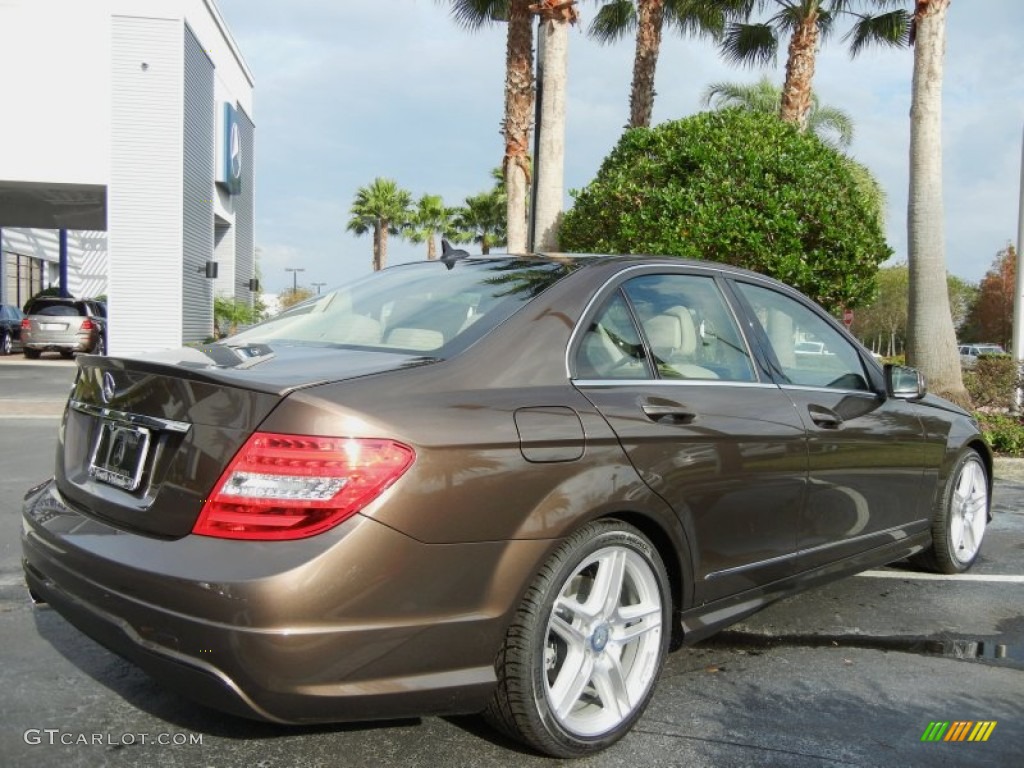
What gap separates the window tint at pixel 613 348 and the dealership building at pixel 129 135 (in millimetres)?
20425

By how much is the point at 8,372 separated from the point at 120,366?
1891 centimetres

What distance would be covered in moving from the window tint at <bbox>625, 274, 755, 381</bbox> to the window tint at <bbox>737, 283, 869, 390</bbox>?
0.23 metres

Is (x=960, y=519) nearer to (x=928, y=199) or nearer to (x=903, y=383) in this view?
(x=903, y=383)

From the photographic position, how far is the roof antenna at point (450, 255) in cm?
375

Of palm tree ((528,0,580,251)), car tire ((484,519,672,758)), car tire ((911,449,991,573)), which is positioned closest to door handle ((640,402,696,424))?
car tire ((484,519,672,758))

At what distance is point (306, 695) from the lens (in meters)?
2.21

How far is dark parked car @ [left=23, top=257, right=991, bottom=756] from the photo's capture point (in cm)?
223

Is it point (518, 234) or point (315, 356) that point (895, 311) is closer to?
point (518, 234)

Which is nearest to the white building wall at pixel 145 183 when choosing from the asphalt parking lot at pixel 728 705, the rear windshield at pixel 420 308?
the asphalt parking lot at pixel 728 705

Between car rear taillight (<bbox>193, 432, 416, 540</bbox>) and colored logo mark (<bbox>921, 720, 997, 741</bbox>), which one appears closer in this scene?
car rear taillight (<bbox>193, 432, 416, 540</bbox>)

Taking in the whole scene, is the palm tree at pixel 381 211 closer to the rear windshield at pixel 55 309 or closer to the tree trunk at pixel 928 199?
the rear windshield at pixel 55 309

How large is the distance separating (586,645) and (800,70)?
575 inches

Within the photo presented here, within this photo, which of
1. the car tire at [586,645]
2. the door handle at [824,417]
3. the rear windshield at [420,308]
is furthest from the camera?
the door handle at [824,417]

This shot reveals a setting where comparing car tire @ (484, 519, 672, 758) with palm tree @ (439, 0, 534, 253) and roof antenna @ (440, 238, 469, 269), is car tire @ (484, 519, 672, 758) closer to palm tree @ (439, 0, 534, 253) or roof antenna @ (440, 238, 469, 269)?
roof antenna @ (440, 238, 469, 269)
